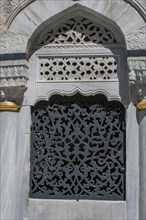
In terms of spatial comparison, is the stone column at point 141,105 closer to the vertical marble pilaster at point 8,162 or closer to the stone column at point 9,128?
the stone column at point 9,128

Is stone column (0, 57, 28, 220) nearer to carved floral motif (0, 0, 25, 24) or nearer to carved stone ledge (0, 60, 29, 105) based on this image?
carved stone ledge (0, 60, 29, 105)

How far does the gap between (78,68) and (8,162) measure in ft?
3.74

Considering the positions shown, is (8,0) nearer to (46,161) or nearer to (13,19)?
(13,19)

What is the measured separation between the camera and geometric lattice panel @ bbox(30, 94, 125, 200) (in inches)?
199

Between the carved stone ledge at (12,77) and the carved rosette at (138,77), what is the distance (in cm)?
102

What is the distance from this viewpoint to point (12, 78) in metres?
5.03

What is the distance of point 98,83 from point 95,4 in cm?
75

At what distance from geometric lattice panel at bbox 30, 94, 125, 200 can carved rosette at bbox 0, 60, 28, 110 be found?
31 centimetres

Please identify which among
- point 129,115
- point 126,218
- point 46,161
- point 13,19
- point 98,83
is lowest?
point 126,218

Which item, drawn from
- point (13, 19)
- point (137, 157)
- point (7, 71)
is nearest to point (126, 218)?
point (137, 157)

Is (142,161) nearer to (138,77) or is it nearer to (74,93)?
(138,77)

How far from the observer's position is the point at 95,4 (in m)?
4.98

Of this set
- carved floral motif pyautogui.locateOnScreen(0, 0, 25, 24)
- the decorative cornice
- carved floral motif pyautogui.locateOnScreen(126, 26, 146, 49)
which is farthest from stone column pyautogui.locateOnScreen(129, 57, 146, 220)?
carved floral motif pyautogui.locateOnScreen(0, 0, 25, 24)

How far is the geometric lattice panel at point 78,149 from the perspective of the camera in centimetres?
505
